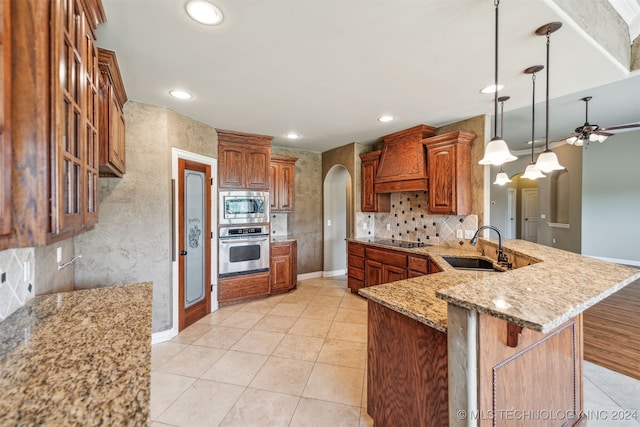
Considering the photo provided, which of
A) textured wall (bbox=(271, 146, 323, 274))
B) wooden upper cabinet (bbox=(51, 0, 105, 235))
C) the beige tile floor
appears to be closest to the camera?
wooden upper cabinet (bbox=(51, 0, 105, 235))

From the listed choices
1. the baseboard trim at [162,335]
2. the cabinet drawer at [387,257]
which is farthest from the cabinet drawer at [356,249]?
the baseboard trim at [162,335]

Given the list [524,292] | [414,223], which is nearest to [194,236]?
[414,223]

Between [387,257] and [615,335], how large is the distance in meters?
2.47

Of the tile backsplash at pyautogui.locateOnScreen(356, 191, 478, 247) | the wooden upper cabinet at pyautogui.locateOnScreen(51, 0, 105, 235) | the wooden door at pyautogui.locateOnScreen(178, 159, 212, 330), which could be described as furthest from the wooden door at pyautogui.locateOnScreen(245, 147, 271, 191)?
the wooden upper cabinet at pyautogui.locateOnScreen(51, 0, 105, 235)

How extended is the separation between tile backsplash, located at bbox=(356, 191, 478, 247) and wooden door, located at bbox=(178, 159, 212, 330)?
244 cm

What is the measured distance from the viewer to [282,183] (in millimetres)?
4629

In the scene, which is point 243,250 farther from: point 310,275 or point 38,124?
point 38,124

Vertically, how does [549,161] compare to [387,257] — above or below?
above

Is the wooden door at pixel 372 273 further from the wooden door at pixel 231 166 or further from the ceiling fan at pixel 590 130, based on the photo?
the ceiling fan at pixel 590 130

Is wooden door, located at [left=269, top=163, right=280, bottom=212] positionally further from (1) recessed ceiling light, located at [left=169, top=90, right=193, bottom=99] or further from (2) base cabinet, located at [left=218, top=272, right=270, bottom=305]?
(1) recessed ceiling light, located at [left=169, top=90, right=193, bottom=99]

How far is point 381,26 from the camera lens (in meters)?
1.62

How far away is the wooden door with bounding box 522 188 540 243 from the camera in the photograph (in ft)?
28.6

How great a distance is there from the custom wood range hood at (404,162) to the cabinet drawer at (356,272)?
1.29m

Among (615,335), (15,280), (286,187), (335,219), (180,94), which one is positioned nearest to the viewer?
(15,280)
